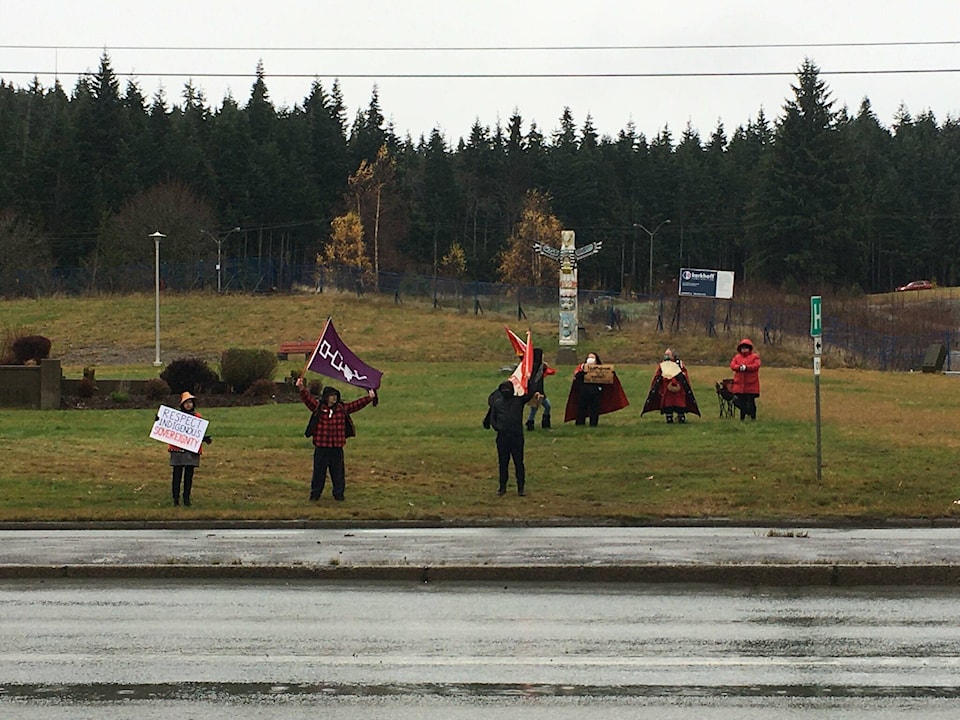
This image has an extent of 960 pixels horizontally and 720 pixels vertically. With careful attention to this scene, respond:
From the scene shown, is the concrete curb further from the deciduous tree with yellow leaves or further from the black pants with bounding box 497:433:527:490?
the deciduous tree with yellow leaves

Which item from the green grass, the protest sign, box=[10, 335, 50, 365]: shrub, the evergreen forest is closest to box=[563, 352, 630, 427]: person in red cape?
the green grass

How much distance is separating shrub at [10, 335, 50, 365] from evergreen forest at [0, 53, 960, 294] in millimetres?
47493

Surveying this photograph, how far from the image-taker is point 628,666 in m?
9.47

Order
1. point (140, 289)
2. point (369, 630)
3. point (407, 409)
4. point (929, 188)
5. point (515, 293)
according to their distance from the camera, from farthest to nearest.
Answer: point (929, 188) → point (140, 289) → point (515, 293) → point (407, 409) → point (369, 630)

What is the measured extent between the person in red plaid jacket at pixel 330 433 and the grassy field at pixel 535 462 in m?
0.46

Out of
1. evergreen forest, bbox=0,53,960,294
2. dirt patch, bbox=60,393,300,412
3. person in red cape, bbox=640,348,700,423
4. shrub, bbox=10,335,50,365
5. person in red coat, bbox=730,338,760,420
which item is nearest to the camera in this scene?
person in red coat, bbox=730,338,760,420

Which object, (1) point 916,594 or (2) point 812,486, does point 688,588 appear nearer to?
(1) point 916,594

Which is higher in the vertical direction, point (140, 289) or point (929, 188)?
point (929, 188)

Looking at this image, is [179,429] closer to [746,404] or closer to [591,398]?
[591,398]

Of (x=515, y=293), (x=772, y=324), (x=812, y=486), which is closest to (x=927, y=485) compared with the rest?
(x=812, y=486)

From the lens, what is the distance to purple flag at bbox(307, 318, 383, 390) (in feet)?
68.7

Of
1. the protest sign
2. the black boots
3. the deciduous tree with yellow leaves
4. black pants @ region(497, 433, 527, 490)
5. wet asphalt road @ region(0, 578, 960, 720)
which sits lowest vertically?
the black boots

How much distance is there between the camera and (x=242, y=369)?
3850 cm

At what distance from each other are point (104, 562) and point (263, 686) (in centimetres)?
626
